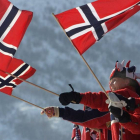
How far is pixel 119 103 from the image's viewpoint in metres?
8.40

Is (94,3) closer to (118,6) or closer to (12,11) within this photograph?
(118,6)

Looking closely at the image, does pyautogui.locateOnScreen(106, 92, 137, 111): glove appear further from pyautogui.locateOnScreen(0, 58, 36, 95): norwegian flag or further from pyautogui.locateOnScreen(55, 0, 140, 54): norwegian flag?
pyautogui.locateOnScreen(0, 58, 36, 95): norwegian flag

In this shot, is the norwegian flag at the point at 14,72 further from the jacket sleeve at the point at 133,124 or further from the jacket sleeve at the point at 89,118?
the jacket sleeve at the point at 133,124

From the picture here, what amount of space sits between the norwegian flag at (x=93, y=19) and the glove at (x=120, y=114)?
1.74 meters

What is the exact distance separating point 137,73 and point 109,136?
191cm

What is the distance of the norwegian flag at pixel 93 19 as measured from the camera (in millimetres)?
9539

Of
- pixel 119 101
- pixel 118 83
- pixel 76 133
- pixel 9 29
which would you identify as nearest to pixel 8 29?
pixel 9 29

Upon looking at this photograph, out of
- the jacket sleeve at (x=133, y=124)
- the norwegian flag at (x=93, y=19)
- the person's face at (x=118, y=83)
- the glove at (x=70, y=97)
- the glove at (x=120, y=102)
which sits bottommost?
the jacket sleeve at (x=133, y=124)

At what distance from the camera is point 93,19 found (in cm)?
979

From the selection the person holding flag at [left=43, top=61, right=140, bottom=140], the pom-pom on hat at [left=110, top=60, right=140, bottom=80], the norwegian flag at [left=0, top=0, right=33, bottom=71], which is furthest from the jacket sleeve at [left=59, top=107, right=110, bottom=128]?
the norwegian flag at [left=0, top=0, right=33, bottom=71]

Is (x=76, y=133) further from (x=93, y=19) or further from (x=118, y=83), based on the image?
(x=93, y=19)

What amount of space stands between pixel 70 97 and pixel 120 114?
1377 millimetres

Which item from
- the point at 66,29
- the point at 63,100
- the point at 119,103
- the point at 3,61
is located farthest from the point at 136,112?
the point at 3,61

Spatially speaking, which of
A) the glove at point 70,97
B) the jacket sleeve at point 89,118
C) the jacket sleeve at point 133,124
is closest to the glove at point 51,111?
the jacket sleeve at point 89,118
